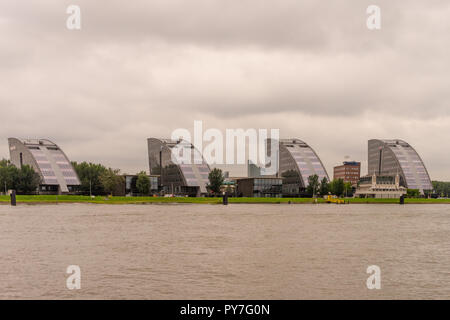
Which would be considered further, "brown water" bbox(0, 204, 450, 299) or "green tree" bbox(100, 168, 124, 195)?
"green tree" bbox(100, 168, 124, 195)

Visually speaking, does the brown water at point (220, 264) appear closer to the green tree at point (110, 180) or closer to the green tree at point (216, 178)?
the green tree at point (216, 178)

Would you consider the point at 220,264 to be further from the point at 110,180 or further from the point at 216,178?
the point at 110,180

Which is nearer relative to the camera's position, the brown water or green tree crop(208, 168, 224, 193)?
the brown water

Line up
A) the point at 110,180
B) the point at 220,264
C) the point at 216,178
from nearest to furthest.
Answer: the point at 220,264 → the point at 216,178 → the point at 110,180

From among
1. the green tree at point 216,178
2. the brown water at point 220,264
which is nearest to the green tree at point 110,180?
the green tree at point 216,178

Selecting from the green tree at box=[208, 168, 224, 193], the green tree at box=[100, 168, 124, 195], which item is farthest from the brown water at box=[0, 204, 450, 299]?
the green tree at box=[100, 168, 124, 195]

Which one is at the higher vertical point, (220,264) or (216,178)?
(216,178)

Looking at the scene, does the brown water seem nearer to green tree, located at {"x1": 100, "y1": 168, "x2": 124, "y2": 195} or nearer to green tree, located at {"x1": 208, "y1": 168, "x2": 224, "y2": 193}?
green tree, located at {"x1": 208, "y1": 168, "x2": 224, "y2": 193}

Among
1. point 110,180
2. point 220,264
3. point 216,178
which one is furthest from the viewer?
point 110,180

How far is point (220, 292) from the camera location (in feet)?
69.3

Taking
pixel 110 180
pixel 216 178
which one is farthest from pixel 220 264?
pixel 110 180

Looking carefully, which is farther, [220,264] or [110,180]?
[110,180]

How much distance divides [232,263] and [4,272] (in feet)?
44.5

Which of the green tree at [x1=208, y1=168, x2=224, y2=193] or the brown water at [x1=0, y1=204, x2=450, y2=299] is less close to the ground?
the green tree at [x1=208, y1=168, x2=224, y2=193]
